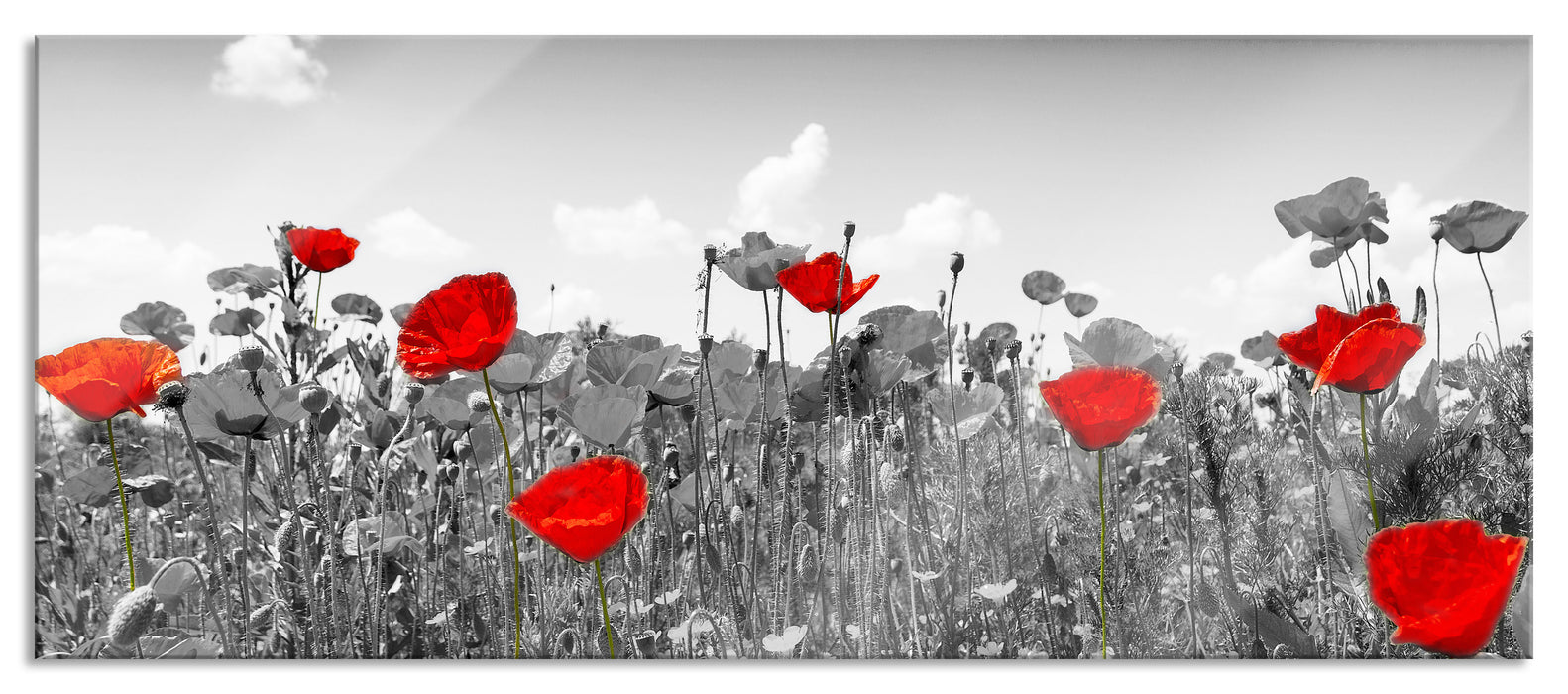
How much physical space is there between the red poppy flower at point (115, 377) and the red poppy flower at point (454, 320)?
327 mm

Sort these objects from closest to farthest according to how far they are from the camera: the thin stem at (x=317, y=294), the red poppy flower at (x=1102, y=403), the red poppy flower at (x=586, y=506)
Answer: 1. the red poppy flower at (x=586, y=506)
2. the red poppy flower at (x=1102, y=403)
3. the thin stem at (x=317, y=294)

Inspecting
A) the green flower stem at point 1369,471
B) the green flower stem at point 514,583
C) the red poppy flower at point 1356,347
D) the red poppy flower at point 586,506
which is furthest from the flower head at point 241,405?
the green flower stem at point 1369,471

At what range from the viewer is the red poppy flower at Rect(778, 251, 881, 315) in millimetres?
1233

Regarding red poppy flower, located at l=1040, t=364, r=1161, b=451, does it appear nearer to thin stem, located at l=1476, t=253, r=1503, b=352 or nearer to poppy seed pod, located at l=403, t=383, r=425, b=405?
thin stem, located at l=1476, t=253, r=1503, b=352

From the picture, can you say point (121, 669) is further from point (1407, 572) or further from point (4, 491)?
point (1407, 572)

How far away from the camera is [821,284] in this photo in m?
1.26

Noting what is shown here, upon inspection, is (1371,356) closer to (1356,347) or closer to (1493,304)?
(1356,347)

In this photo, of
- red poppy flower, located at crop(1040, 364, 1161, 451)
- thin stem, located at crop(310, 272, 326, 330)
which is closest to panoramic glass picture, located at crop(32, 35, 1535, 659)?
thin stem, located at crop(310, 272, 326, 330)

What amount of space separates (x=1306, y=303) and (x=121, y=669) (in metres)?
1.73

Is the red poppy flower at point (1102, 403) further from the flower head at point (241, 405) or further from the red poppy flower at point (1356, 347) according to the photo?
the flower head at point (241, 405)

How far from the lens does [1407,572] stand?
1206mm

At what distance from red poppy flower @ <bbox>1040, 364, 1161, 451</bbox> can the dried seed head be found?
1.06 metres

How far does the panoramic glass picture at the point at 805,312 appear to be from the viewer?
1.39m
